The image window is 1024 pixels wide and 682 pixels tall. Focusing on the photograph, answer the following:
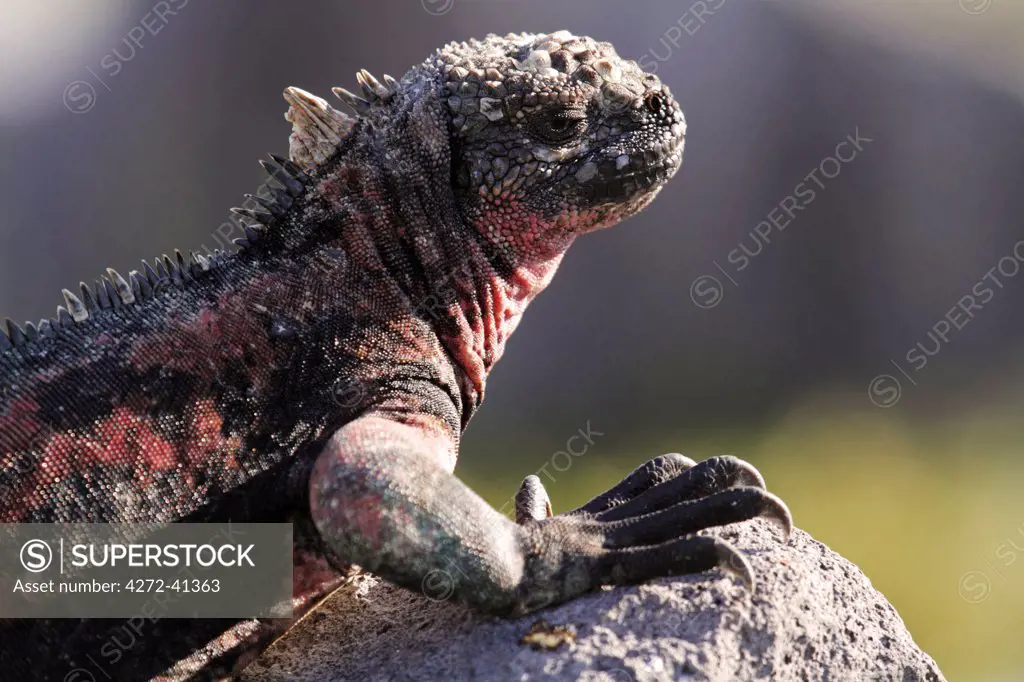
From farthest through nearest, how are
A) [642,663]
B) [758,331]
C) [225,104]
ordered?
1. [225,104]
2. [758,331]
3. [642,663]

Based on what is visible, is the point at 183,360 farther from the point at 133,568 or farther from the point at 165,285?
the point at 133,568

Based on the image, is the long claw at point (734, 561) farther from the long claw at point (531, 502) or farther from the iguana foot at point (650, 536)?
the long claw at point (531, 502)

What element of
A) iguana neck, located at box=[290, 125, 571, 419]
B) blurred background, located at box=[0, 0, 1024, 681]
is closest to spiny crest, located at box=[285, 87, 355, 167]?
iguana neck, located at box=[290, 125, 571, 419]

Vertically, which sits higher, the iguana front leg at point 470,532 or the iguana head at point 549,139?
A: the iguana head at point 549,139

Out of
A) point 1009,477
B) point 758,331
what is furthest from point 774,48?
point 1009,477

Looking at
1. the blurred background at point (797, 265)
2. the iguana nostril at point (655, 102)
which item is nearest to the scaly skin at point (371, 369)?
the iguana nostril at point (655, 102)

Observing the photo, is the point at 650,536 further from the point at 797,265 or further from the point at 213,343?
the point at 797,265

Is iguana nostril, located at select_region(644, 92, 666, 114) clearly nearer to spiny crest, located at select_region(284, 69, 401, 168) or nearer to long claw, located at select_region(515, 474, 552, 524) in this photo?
spiny crest, located at select_region(284, 69, 401, 168)
